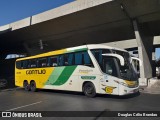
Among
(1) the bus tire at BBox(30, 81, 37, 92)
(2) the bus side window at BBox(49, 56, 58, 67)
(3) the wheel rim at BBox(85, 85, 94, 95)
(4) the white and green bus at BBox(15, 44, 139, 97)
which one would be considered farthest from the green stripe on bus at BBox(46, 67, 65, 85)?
(3) the wheel rim at BBox(85, 85, 94, 95)

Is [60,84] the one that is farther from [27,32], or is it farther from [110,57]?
[27,32]

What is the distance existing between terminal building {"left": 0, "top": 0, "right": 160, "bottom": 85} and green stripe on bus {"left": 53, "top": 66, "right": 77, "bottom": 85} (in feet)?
26.2

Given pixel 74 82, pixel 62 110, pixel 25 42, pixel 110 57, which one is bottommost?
pixel 62 110

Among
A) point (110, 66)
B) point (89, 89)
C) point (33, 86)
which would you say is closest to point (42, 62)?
point (33, 86)

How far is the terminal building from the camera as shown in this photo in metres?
23.3

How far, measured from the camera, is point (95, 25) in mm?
28828

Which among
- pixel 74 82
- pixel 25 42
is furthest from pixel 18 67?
pixel 25 42

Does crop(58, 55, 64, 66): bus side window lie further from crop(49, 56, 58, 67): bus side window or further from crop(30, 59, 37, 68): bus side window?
crop(30, 59, 37, 68): bus side window

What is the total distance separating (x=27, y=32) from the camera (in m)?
35.4

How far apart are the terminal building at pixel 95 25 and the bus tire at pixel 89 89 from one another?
7.95 metres

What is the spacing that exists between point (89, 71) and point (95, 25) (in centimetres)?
1643

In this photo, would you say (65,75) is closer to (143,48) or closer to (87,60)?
(87,60)

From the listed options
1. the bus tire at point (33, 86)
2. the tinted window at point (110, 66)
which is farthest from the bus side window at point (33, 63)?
the tinted window at point (110, 66)

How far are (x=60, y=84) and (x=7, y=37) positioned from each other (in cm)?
2726
